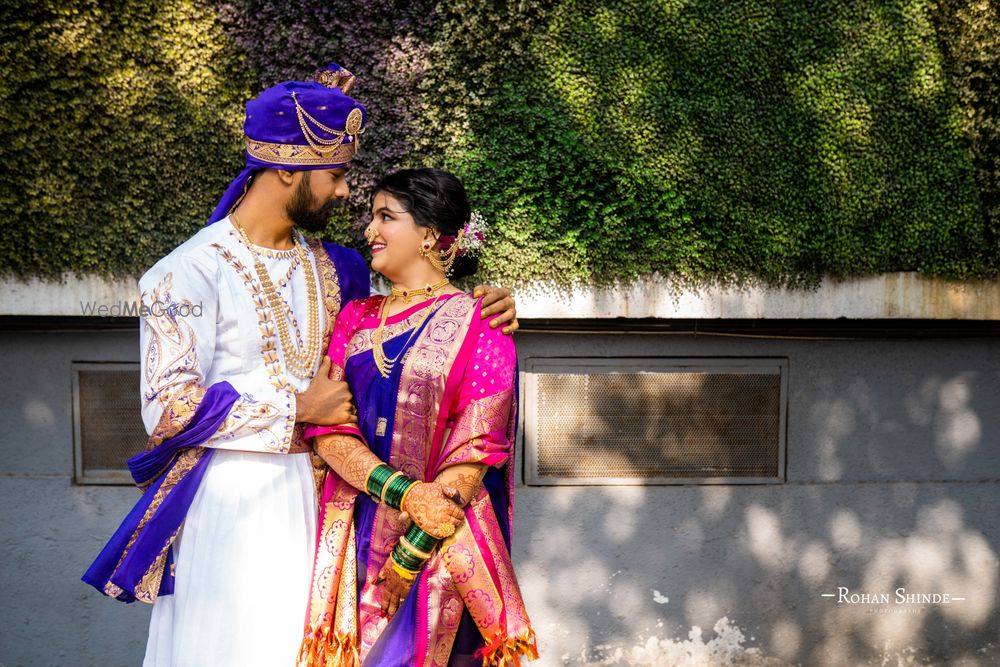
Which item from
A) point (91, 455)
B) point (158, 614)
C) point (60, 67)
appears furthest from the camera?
point (91, 455)

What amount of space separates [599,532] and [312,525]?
1.89m

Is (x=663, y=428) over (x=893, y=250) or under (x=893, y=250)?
under

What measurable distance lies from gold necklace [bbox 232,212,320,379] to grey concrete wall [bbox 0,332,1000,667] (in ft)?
5.19

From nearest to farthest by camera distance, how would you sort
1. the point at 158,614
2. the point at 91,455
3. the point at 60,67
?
the point at 158,614
the point at 60,67
the point at 91,455

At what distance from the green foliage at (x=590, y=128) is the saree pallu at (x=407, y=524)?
1519 millimetres

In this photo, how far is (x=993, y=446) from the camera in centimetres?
447

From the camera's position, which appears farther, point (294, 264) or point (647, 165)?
point (647, 165)

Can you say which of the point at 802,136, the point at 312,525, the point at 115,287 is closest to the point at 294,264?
the point at 312,525

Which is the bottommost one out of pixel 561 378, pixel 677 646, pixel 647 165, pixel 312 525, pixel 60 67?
pixel 677 646

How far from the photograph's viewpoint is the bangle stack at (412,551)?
99.0 inches

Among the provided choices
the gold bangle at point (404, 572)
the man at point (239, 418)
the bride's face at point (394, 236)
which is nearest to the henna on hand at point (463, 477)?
the gold bangle at point (404, 572)

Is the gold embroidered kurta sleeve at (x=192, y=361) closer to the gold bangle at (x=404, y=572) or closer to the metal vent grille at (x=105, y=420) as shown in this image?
the gold bangle at (x=404, y=572)

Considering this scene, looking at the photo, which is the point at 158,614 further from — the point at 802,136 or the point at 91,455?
the point at 802,136

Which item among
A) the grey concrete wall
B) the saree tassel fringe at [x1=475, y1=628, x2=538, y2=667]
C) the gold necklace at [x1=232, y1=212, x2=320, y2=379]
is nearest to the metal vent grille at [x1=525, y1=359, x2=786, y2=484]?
the grey concrete wall
